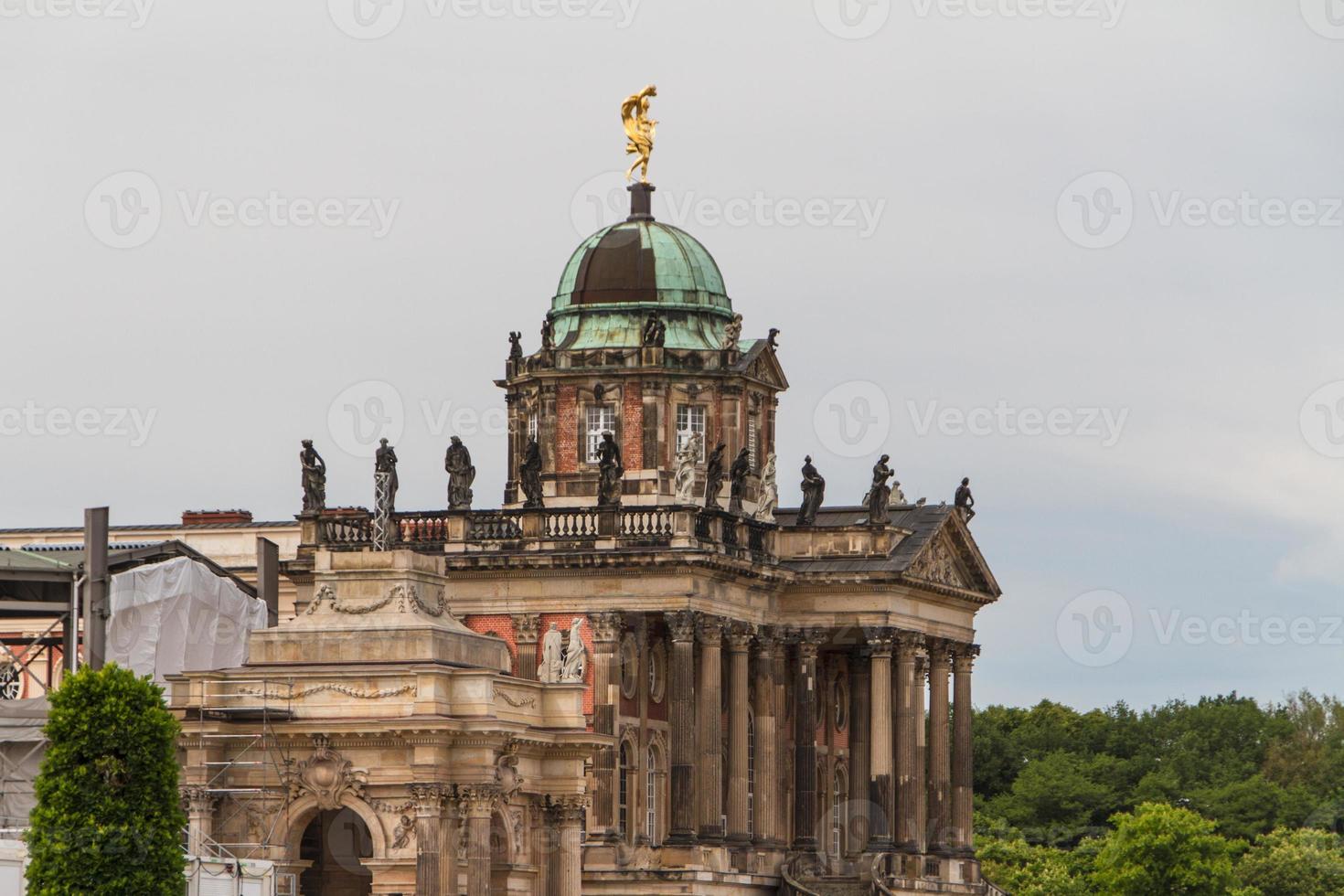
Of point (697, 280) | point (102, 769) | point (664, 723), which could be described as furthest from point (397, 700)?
point (697, 280)

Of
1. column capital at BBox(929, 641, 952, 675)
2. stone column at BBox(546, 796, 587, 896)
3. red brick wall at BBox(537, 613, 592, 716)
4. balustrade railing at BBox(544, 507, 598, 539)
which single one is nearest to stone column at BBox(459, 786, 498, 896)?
stone column at BBox(546, 796, 587, 896)

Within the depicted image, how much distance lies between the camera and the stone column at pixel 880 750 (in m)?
121

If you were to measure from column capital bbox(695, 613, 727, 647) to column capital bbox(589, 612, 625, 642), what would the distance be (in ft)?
7.79

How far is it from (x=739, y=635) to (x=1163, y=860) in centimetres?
3878

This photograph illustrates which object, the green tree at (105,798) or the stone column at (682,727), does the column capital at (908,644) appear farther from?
the green tree at (105,798)

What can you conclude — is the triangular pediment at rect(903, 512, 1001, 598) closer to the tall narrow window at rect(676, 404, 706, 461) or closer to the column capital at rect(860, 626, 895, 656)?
the column capital at rect(860, 626, 895, 656)

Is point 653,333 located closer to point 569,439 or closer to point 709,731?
point 569,439

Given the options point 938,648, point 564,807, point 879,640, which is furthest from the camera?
point 938,648

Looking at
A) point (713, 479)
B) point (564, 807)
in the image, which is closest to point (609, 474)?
point (713, 479)

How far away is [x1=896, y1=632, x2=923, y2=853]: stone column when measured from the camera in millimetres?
122625

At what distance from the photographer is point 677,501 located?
118312 millimetres

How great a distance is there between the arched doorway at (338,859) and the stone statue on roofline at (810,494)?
31.7 m

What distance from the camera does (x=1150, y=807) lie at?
154m


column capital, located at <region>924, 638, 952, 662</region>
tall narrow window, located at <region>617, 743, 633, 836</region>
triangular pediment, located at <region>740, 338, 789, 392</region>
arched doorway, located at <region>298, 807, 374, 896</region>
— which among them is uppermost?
triangular pediment, located at <region>740, 338, 789, 392</region>
